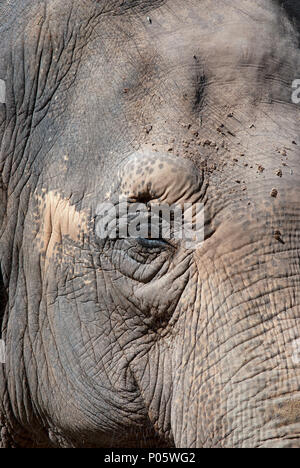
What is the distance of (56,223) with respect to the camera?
2.32m

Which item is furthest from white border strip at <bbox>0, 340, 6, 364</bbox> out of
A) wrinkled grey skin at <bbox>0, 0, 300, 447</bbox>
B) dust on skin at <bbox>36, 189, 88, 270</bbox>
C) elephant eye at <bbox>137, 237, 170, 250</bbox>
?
elephant eye at <bbox>137, 237, 170, 250</bbox>

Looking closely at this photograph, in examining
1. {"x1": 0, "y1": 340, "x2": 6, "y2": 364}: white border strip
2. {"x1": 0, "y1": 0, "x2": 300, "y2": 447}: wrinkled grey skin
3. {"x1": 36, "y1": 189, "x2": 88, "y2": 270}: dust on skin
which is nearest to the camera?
{"x1": 0, "y1": 0, "x2": 300, "y2": 447}: wrinkled grey skin

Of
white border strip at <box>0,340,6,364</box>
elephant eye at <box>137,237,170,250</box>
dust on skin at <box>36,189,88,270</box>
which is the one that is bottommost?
white border strip at <box>0,340,6,364</box>

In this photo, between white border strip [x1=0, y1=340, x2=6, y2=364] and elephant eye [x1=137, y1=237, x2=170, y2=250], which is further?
white border strip [x1=0, y1=340, x2=6, y2=364]

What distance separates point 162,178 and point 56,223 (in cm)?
42

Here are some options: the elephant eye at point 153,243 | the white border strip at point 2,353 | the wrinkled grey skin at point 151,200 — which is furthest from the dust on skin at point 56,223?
the white border strip at point 2,353

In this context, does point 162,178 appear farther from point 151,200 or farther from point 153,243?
point 153,243

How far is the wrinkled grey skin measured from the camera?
6.33 feet

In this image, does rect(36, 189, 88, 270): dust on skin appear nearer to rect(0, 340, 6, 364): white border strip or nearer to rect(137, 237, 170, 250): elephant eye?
rect(137, 237, 170, 250): elephant eye

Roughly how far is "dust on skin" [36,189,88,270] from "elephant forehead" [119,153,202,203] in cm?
22

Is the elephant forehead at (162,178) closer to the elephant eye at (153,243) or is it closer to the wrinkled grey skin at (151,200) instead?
the wrinkled grey skin at (151,200)

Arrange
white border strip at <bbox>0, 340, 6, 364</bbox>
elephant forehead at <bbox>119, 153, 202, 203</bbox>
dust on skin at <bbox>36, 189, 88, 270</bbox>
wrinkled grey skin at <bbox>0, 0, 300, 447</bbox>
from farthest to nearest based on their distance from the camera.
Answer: white border strip at <bbox>0, 340, 6, 364</bbox>
dust on skin at <bbox>36, 189, 88, 270</bbox>
elephant forehead at <bbox>119, 153, 202, 203</bbox>
wrinkled grey skin at <bbox>0, 0, 300, 447</bbox>

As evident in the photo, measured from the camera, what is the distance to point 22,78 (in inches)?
97.3

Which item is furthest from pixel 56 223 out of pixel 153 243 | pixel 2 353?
pixel 2 353
